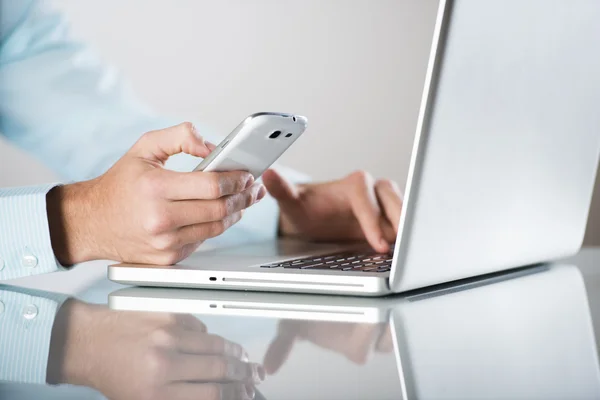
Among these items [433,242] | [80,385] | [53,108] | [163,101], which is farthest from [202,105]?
[80,385]

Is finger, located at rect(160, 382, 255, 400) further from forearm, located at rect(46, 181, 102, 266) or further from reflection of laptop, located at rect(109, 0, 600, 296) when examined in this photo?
forearm, located at rect(46, 181, 102, 266)

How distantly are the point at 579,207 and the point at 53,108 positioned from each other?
201 centimetres

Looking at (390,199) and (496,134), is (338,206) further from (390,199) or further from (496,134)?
(496,134)

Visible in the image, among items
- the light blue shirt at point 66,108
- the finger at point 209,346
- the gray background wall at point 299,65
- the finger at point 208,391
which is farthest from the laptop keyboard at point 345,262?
the gray background wall at point 299,65

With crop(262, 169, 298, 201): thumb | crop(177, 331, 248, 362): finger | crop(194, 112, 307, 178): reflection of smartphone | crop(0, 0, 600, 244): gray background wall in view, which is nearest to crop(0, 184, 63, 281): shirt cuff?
crop(194, 112, 307, 178): reflection of smartphone

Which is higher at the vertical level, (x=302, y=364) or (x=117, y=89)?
(x=302, y=364)

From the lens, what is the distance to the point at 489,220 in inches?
33.3

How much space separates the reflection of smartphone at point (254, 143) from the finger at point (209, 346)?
0.25 m

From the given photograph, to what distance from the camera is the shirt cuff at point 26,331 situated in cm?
54

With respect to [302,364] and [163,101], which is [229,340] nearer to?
[302,364]

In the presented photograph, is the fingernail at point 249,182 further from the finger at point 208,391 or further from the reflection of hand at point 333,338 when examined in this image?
the finger at point 208,391

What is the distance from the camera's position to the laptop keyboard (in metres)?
0.85

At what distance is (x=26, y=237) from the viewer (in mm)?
1025

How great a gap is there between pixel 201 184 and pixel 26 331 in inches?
10.0
